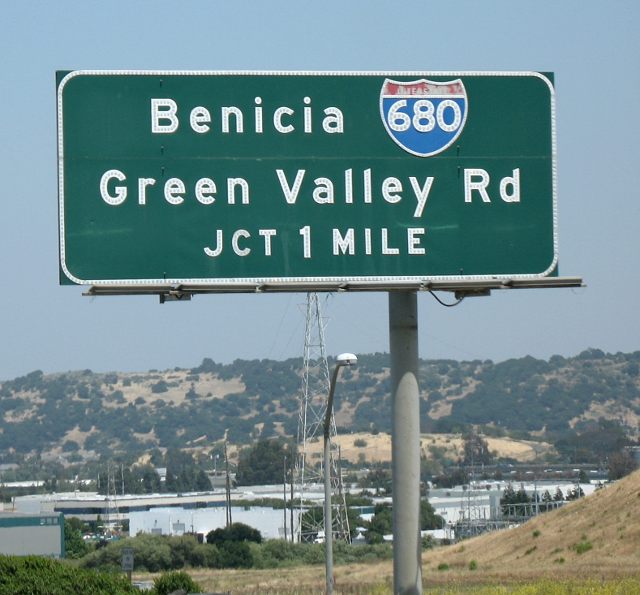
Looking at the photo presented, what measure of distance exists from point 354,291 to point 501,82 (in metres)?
2.89

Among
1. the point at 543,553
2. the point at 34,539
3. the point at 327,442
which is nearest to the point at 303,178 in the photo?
the point at 327,442

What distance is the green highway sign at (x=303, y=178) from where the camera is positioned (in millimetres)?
14164

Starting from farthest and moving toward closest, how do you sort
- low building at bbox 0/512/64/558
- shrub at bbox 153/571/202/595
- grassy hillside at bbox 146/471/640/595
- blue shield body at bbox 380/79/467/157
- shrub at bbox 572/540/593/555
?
low building at bbox 0/512/64/558 < shrub at bbox 572/540/593/555 < grassy hillside at bbox 146/471/640/595 < shrub at bbox 153/571/202/595 < blue shield body at bbox 380/79/467/157

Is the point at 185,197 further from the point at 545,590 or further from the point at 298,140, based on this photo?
the point at 545,590

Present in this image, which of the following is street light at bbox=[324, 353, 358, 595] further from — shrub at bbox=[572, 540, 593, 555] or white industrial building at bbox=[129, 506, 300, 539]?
white industrial building at bbox=[129, 506, 300, 539]

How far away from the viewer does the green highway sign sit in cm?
1416

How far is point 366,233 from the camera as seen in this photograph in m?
14.4

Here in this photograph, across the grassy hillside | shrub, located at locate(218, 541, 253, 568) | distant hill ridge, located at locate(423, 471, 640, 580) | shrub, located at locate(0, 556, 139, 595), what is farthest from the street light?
shrub, located at locate(218, 541, 253, 568)

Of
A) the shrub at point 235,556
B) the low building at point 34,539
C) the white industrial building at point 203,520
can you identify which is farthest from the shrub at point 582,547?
the white industrial building at point 203,520

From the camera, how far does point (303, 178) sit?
567 inches

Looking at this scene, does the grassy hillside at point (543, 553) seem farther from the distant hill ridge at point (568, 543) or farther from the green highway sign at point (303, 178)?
the green highway sign at point (303, 178)

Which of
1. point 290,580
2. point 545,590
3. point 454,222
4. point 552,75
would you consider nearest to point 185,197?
point 454,222

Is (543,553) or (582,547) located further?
(543,553)

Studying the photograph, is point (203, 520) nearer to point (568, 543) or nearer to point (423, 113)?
point (568, 543)
